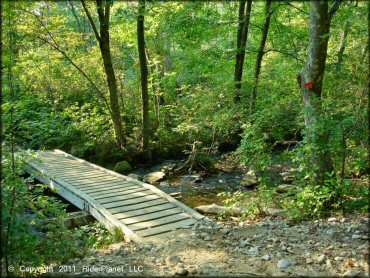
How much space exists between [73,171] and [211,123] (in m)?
4.87

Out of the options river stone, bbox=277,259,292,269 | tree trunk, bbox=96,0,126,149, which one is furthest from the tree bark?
river stone, bbox=277,259,292,269

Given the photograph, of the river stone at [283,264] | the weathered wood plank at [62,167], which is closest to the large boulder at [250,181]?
the weathered wood plank at [62,167]

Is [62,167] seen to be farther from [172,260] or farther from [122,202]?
[172,260]

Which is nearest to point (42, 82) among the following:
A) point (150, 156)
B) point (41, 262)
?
point (150, 156)

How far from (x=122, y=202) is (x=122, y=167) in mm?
4736

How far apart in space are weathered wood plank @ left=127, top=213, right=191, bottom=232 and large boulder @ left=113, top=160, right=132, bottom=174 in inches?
227

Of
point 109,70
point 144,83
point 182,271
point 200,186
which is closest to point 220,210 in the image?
point 200,186

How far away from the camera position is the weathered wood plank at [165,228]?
579 cm

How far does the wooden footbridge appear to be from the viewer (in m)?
5.98

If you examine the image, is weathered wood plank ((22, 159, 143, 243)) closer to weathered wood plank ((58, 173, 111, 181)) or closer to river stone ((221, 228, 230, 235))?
weathered wood plank ((58, 173, 111, 181))

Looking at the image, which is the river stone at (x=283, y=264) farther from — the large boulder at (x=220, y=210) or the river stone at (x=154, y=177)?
the river stone at (x=154, y=177)

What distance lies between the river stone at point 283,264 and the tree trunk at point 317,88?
1927mm

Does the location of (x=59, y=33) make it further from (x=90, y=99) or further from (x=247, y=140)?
(x=247, y=140)

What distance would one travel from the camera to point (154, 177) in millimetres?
10938
